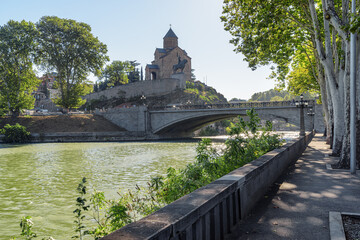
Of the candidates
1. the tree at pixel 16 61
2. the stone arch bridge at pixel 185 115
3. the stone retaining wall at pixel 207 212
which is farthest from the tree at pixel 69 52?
the stone retaining wall at pixel 207 212

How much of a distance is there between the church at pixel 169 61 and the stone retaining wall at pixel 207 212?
73.3 metres

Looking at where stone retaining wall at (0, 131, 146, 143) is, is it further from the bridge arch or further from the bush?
the bridge arch

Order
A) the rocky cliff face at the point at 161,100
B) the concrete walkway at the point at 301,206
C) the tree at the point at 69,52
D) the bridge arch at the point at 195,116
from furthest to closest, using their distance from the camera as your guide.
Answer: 1. the rocky cliff face at the point at 161,100
2. the tree at the point at 69,52
3. the bridge arch at the point at 195,116
4. the concrete walkway at the point at 301,206

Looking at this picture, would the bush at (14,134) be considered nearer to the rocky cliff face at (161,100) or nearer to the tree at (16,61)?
the tree at (16,61)

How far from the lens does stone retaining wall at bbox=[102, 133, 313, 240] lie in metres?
2.60

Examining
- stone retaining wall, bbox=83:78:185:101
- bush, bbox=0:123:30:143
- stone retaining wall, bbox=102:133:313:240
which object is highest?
stone retaining wall, bbox=83:78:185:101

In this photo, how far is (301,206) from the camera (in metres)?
5.45

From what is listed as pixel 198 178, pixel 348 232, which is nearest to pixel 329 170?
pixel 198 178

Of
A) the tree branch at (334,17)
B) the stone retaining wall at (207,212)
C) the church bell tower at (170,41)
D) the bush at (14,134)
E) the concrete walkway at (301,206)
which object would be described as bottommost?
the bush at (14,134)

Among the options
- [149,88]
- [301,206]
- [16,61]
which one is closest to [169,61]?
[149,88]

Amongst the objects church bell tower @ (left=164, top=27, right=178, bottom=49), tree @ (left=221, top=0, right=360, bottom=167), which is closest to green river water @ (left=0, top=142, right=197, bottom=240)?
tree @ (left=221, top=0, right=360, bottom=167)

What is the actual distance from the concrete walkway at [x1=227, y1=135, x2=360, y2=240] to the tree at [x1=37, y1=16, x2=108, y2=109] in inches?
1806

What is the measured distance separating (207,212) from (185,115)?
1718 inches

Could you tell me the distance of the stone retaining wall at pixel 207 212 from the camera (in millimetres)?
2605
